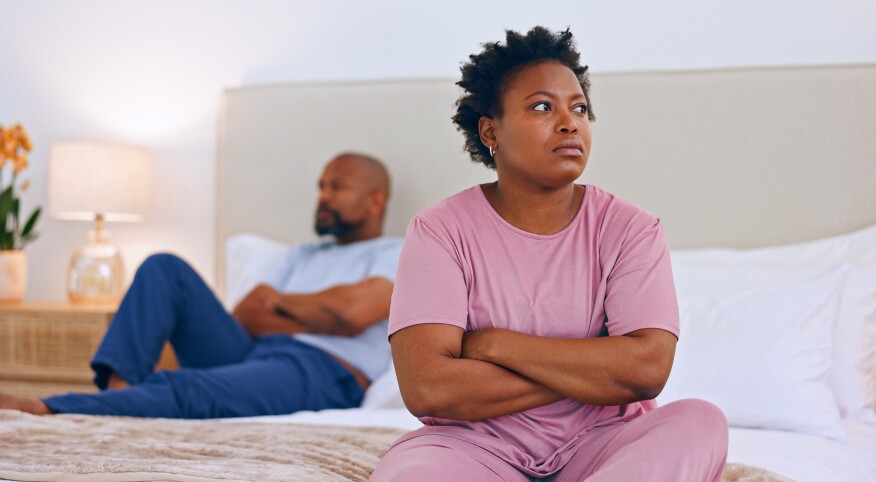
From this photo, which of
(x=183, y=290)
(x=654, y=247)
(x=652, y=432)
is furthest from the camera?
(x=183, y=290)

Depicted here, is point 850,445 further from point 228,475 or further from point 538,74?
point 228,475

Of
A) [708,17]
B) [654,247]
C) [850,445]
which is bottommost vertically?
[850,445]

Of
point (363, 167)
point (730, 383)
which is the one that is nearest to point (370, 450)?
point (730, 383)

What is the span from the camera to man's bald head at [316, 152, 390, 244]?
3.04 meters

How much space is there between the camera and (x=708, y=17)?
2994 mm

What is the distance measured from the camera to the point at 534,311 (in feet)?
4.88

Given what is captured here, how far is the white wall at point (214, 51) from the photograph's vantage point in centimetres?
296

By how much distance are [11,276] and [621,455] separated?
282 cm

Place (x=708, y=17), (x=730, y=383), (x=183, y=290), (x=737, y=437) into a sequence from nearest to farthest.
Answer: (x=737, y=437) → (x=730, y=383) → (x=183, y=290) → (x=708, y=17)

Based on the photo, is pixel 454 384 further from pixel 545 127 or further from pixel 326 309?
pixel 326 309

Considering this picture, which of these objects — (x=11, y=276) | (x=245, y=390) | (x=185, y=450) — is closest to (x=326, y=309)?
(x=245, y=390)

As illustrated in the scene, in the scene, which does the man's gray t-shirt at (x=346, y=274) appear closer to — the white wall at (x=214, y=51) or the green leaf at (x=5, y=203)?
the white wall at (x=214, y=51)

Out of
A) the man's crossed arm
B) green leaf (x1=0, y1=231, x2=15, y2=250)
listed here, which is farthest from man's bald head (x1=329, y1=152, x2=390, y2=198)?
green leaf (x1=0, y1=231, x2=15, y2=250)

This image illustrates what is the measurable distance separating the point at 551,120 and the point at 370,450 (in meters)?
0.73
